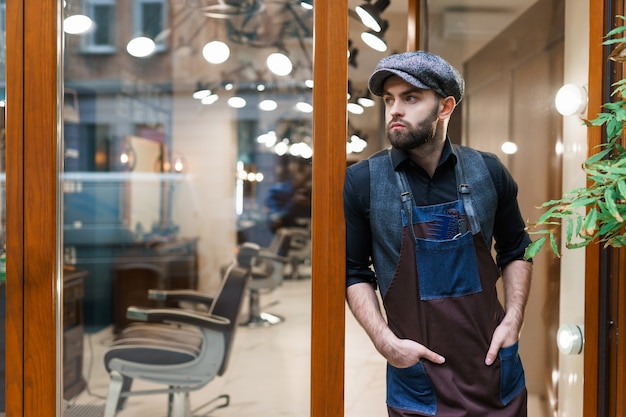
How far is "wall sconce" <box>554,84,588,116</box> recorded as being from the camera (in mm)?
1641

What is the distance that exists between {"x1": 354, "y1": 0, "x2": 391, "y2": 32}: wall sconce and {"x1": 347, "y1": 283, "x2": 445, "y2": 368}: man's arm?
820mm

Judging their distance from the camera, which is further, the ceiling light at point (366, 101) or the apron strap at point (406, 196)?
the ceiling light at point (366, 101)

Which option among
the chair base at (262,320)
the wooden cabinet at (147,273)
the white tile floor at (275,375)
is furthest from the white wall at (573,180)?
the wooden cabinet at (147,273)

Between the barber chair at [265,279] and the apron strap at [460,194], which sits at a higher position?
the apron strap at [460,194]

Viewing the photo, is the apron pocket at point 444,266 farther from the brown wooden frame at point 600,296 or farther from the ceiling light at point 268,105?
the ceiling light at point 268,105

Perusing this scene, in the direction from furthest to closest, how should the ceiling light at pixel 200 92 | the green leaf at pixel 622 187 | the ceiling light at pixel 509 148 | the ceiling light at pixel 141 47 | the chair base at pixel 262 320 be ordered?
the ceiling light at pixel 200 92
the ceiling light at pixel 141 47
the chair base at pixel 262 320
the ceiling light at pixel 509 148
the green leaf at pixel 622 187

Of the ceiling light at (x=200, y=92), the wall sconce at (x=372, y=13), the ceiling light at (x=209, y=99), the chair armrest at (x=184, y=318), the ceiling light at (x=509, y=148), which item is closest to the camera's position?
the ceiling light at (x=509, y=148)

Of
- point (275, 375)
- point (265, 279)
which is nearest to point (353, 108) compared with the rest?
point (275, 375)

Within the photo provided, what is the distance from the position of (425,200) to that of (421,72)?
311 millimetres

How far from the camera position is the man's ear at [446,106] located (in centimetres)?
144

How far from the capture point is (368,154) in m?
1.64

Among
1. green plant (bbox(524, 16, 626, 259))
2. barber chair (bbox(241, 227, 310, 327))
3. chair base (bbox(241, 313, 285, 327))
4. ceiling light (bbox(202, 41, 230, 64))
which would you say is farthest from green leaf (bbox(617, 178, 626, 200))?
ceiling light (bbox(202, 41, 230, 64))

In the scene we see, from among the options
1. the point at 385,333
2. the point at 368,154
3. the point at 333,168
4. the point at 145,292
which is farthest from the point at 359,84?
the point at 145,292

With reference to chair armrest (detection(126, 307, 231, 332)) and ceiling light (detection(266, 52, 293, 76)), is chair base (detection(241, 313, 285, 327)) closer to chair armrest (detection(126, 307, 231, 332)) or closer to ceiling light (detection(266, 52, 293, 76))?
chair armrest (detection(126, 307, 231, 332))
